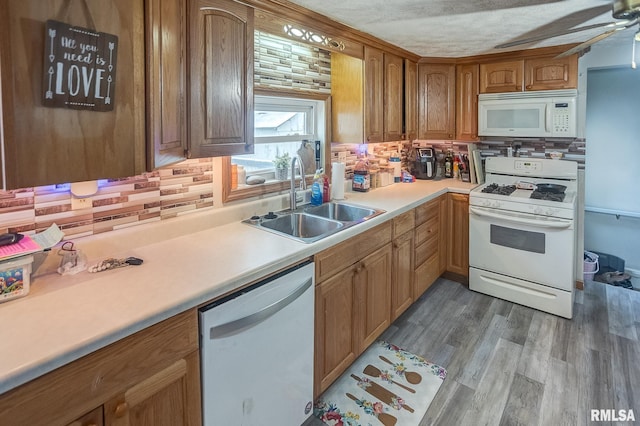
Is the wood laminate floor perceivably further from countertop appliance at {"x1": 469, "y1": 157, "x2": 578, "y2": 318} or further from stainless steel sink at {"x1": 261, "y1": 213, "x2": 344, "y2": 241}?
stainless steel sink at {"x1": 261, "y1": 213, "x2": 344, "y2": 241}

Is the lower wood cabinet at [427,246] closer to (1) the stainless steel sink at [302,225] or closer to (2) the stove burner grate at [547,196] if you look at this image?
(2) the stove burner grate at [547,196]

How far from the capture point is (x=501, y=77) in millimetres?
3395

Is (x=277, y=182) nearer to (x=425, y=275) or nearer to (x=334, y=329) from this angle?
(x=334, y=329)

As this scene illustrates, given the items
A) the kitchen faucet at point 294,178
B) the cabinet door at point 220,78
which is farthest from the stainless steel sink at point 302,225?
the cabinet door at point 220,78

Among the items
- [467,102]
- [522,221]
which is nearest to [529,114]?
[467,102]

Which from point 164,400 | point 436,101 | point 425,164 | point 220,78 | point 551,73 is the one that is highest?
point 551,73

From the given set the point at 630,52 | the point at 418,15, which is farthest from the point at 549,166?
the point at 418,15

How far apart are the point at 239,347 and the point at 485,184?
3.02 meters

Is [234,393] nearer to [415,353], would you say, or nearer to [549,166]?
[415,353]

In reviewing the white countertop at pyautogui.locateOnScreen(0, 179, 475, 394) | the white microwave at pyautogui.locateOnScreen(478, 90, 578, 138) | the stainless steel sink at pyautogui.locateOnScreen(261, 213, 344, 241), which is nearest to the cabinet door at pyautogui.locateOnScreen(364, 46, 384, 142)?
the stainless steel sink at pyautogui.locateOnScreen(261, 213, 344, 241)

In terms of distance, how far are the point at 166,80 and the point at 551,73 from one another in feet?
10.4

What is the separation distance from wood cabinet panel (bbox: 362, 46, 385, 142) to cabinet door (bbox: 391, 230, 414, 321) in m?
0.84

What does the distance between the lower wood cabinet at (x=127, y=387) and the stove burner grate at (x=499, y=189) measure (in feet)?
9.22

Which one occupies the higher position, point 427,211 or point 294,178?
point 294,178
